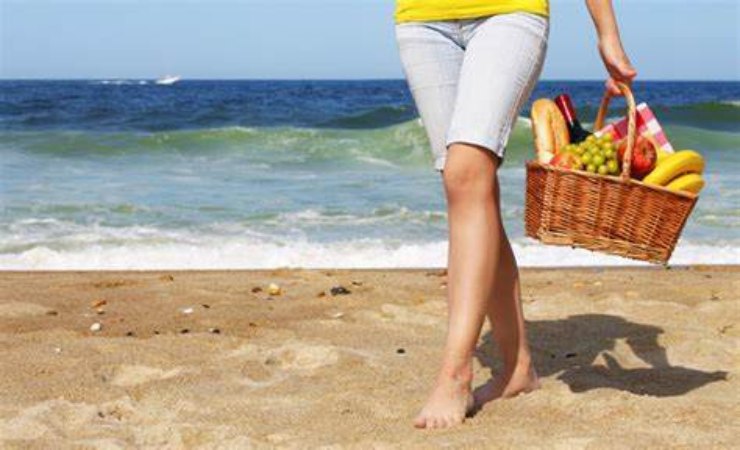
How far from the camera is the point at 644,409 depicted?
12.3 ft

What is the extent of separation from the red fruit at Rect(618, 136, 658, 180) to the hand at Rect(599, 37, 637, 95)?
0.65 ft

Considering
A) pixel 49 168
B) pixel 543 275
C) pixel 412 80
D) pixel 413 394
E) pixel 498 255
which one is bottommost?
pixel 49 168

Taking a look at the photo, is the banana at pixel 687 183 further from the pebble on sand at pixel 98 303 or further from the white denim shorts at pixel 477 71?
the pebble on sand at pixel 98 303

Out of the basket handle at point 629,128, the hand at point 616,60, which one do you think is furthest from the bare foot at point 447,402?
the hand at point 616,60

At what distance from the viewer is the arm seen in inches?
143

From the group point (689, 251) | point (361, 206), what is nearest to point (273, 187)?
point (361, 206)

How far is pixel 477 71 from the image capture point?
3.49 meters

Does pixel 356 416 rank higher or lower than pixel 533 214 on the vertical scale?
lower

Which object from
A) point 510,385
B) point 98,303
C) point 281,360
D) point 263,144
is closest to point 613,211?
point 510,385

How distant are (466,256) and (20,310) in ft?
9.64

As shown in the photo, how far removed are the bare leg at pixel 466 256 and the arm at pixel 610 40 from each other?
487 mm

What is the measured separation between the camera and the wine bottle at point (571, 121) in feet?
12.7

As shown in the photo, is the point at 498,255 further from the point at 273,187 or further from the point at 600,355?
the point at 273,187

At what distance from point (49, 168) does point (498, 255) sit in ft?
41.1
